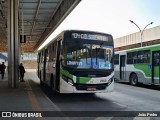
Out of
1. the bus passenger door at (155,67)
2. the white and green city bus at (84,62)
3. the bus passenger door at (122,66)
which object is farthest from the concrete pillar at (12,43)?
the bus passenger door at (122,66)

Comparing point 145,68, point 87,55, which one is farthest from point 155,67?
point 87,55

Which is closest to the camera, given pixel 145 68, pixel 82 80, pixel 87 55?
pixel 82 80

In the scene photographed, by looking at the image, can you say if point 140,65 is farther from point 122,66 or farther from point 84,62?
point 84,62

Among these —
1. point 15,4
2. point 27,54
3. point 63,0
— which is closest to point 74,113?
point 15,4

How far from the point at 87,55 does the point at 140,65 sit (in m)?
10.2

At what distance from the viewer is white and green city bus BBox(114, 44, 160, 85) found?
22.7 m

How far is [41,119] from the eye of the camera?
929 centimetres

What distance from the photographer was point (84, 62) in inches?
602

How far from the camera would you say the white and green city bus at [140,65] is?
894 inches

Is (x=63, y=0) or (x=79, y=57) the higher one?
(x=63, y=0)

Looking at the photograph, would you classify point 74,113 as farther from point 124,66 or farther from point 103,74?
point 124,66

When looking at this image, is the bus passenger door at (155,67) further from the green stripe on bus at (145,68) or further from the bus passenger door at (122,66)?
the bus passenger door at (122,66)

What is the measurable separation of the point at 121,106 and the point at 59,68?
11.3ft

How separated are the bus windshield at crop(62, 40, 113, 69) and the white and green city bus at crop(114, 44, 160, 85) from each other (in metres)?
7.42
